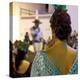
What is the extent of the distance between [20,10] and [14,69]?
0.53m

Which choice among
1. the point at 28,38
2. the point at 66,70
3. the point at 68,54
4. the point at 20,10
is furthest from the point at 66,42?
the point at 20,10

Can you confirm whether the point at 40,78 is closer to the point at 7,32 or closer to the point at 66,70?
the point at 66,70

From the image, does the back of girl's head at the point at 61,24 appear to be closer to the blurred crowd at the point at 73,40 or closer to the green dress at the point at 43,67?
the blurred crowd at the point at 73,40

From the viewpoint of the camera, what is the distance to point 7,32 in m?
1.92

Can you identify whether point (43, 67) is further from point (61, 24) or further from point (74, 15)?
point (74, 15)

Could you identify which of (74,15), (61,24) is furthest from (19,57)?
(74,15)

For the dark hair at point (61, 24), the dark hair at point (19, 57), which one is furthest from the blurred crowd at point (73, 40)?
the dark hair at point (19, 57)

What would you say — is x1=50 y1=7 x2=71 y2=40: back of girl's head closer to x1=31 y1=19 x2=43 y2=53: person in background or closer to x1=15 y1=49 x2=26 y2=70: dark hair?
x1=31 y1=19 x2=43 y2=53: person in background

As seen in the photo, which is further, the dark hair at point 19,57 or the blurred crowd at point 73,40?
the blurred crowd at point 73,40

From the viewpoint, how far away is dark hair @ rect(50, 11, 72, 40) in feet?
6.75

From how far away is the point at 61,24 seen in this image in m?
2.09

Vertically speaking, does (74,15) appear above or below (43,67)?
above

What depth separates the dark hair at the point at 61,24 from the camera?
6.75ft

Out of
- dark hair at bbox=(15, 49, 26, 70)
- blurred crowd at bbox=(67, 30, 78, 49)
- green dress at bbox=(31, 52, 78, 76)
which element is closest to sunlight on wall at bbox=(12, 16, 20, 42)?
dark hair at bbox=(15, 49, 26, 70)
